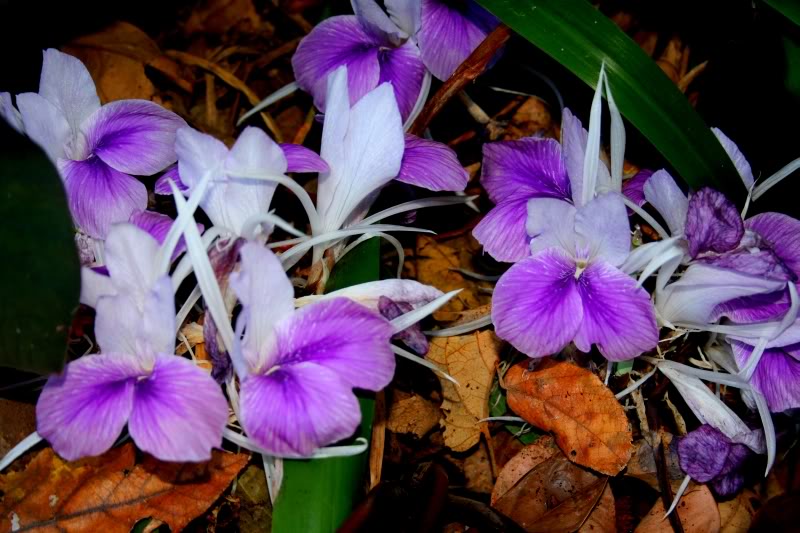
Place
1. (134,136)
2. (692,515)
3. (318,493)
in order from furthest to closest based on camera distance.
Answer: (692,515), (134,136), (318,493)

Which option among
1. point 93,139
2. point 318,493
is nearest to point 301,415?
point 318,493

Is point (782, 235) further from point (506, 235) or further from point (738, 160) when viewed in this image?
point (506, 235)

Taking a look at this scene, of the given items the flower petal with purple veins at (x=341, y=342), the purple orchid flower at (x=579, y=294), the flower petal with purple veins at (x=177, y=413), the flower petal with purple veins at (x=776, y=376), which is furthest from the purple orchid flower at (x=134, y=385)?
the flower petal with purple veins at (x=776, y=376)

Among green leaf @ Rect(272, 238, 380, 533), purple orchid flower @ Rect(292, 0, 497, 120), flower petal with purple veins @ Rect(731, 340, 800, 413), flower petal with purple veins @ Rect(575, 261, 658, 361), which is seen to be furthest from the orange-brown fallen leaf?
flower petal with purple veins @ Rect(731, 340, 800, 413)

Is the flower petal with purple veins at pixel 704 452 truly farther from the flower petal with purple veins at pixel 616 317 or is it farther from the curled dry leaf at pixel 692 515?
the flower petal with purple veins at pixel 616 317

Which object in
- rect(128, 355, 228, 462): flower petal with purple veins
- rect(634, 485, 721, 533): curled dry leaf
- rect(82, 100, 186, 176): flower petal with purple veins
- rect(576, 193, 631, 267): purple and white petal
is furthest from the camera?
rect(634, 485, 721, 533): curled dry leaf

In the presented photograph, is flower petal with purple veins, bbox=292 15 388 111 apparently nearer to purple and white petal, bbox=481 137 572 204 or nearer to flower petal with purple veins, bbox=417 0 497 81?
flower petal with purple veins, bbox=417 0 497 81

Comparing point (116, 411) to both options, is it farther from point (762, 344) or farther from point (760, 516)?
point (760, 516)
